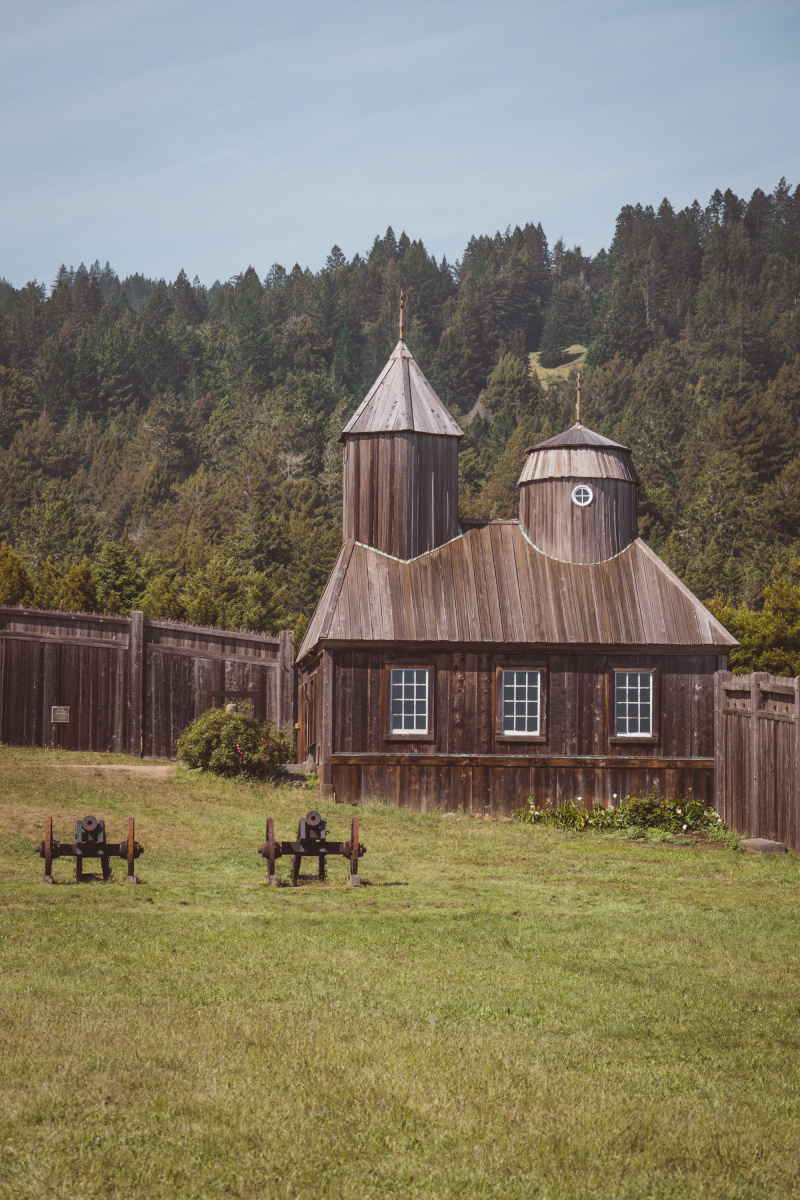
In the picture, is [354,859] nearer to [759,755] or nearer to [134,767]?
[759,755]

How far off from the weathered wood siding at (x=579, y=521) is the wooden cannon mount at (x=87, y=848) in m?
13.1

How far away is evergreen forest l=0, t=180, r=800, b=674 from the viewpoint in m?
65.7

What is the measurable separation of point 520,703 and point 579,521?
4.20 m

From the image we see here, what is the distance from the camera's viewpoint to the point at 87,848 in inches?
496

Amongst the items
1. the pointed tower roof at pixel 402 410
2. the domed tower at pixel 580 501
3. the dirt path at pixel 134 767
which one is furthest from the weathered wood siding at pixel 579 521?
the dirt path at pixel 134 767

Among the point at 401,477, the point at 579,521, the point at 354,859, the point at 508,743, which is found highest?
the point at 401,477

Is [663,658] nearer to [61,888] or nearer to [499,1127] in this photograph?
[61,888]

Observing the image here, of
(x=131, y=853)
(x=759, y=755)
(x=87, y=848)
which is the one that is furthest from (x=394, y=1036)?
(x=759, y=755)

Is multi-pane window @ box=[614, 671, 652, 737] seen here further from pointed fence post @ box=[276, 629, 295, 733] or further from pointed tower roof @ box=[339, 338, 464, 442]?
pointed fence post @ box=[276, 629, 295, 733]

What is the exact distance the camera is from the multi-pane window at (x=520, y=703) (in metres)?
21.9

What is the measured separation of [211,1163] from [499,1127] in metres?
1.45

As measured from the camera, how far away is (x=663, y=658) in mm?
22109

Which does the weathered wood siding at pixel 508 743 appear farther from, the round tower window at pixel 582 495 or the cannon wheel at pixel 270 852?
the cannon wheel at pixel 270 852

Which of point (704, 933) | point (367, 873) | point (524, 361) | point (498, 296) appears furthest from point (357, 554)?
point (498, 296)
